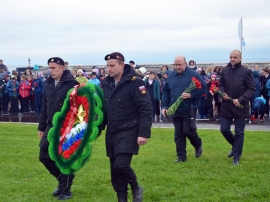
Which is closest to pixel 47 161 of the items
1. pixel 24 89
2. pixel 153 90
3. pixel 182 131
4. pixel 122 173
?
pixel 122 173

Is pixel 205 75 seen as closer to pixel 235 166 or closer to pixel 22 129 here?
pixel 22 129

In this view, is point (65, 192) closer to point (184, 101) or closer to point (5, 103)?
point (184, 101)

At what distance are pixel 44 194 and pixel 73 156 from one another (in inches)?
45.9

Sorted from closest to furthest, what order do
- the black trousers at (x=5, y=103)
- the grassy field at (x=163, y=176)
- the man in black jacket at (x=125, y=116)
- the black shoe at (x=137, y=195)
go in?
the man in black jacket at (x=125, y=116) → the black shoe at (x=137, y=195) → the grassy field at (x=163, y=176) → the black trousers at (x=5, y=103)

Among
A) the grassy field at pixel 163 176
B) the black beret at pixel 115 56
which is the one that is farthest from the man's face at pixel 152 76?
the black beret at pixel 115 56

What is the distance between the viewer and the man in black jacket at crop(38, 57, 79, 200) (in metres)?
8.34

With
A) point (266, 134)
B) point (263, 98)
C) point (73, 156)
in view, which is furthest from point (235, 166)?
point (263, 98)

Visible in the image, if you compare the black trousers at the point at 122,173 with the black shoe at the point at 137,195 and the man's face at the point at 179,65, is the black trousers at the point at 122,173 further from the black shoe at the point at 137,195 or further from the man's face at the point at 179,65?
the man's face at the point at 179,65

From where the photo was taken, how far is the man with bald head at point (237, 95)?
414 inches

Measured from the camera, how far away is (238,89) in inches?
417

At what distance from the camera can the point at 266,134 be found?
15047 millimetres

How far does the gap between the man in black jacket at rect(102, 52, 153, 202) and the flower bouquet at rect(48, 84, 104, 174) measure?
1.39 ft

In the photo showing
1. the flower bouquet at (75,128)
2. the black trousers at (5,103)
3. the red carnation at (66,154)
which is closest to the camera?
the flower bouquet at (75,128)

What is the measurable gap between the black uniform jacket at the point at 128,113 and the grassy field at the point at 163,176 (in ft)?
4.43
